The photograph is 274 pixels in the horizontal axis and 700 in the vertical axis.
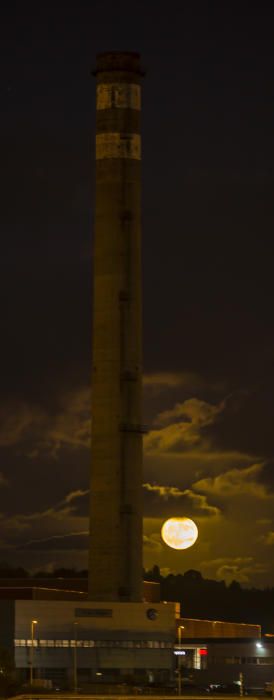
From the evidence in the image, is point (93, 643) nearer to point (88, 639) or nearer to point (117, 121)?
point (88, 639)

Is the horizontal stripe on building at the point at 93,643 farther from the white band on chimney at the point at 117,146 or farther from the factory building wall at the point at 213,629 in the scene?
the white band on chimney at the point at 117,146

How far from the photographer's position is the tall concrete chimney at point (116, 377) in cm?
13138

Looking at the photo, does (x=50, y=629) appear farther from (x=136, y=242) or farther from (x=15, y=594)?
(x=136, y=242)

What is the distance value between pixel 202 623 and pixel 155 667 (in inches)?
1312

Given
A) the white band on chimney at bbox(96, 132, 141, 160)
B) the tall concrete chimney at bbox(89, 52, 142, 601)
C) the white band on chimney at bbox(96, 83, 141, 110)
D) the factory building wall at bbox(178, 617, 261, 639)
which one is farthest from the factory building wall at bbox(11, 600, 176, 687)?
the white band on chimney at bbox(96, 83, 141, 110)

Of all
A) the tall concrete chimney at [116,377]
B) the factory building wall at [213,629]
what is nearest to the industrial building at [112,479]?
the tall concrete chimney at [116,377]

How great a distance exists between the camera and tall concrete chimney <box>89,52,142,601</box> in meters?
131

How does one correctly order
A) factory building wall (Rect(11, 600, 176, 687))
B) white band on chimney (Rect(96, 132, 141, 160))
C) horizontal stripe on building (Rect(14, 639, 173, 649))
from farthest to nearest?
white band on chimney (Rect(96, 132, 141, 160))
horizontal stripe on building (Rect(14, 639, 173, 649))
factory building wall (Rect(11, 600, 176, 687))

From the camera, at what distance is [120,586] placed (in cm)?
13212

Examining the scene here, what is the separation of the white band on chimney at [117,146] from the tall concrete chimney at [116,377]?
0.09 meters

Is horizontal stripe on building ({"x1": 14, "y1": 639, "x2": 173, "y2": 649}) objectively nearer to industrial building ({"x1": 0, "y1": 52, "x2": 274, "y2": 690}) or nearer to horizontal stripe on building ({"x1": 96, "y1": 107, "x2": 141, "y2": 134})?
industrial building ({"x1": 0, "y1": 52, "x2": 274, "y2": 690})

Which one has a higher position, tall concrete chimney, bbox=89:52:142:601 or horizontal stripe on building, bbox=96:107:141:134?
horizontal stripe on building, bbox=96:107:141:134

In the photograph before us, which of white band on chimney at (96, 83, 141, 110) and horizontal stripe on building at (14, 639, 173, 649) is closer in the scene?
horizontal stripe on building at (14, 639, 173, 649)

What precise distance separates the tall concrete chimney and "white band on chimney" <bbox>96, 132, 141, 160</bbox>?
0.30ft
